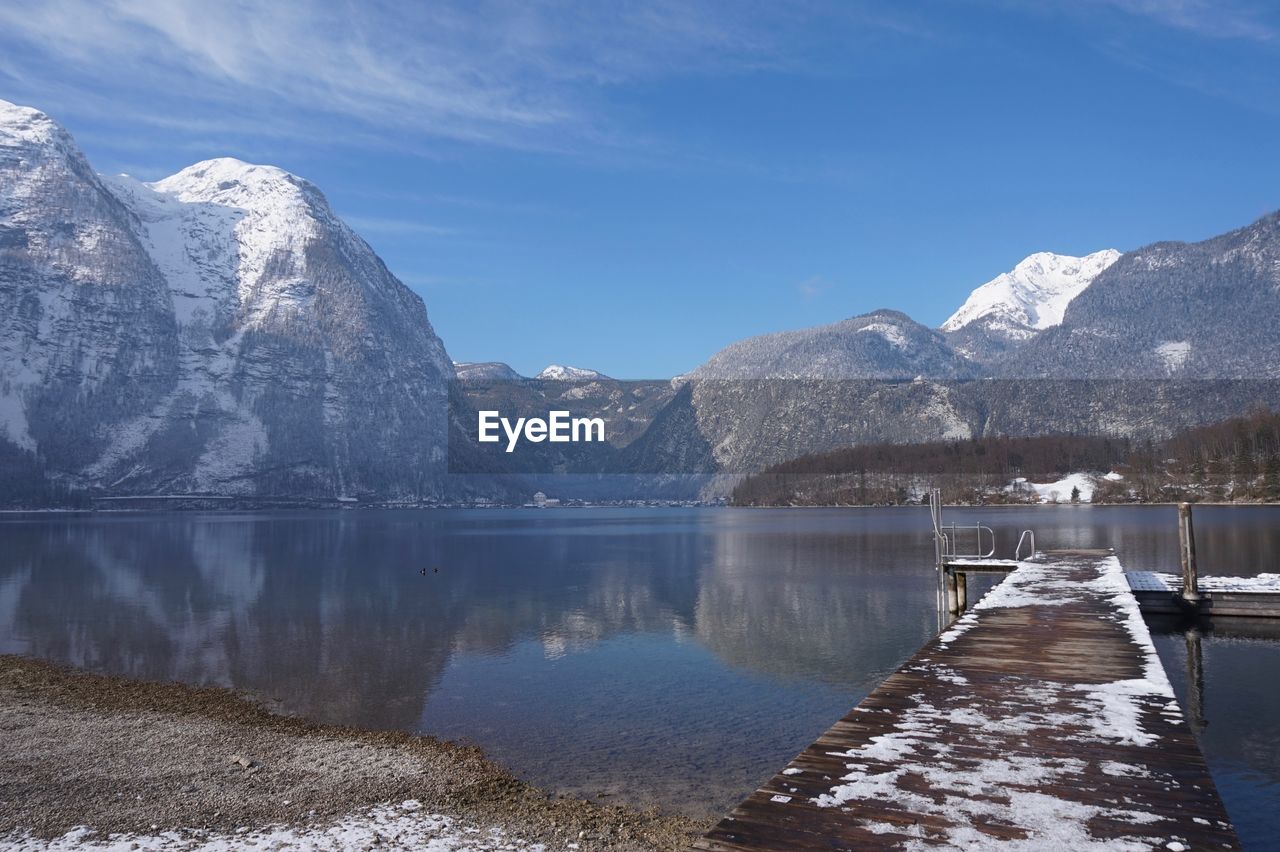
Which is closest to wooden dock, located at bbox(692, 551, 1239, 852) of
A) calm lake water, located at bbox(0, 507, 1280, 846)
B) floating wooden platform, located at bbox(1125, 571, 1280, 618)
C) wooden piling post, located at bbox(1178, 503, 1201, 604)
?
calm lake water, located at bbox(0, 507, 1280, 846)

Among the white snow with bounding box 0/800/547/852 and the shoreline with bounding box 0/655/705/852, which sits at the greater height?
the white snow with bounding box 0/800/547/852

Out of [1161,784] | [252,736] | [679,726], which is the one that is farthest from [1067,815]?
[252,736]

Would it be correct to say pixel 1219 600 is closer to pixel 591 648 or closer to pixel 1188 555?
pixel 1188 555

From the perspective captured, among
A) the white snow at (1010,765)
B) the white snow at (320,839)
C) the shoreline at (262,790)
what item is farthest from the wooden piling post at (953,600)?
the white snow at (320,839)

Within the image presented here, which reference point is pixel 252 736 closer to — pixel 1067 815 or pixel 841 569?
pixel 1067 815

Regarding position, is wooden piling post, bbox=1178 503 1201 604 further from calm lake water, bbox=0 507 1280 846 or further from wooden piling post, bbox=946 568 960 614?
wooden piling post, bbox=946 568 960 614
